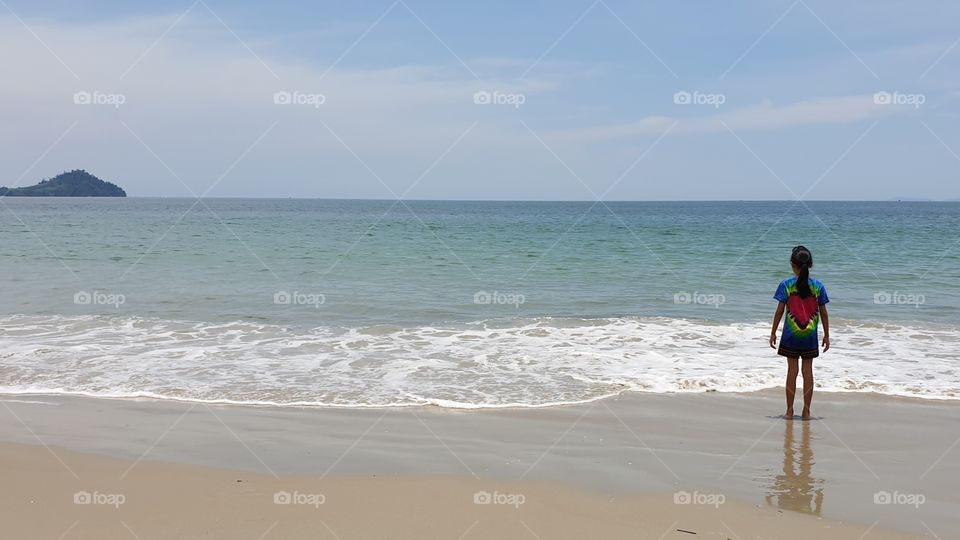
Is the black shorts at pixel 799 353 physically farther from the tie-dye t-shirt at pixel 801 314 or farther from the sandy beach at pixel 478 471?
the sandy beach at pixel 478 471

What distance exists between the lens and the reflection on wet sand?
4.98 meters

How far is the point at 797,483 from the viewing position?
5398mm

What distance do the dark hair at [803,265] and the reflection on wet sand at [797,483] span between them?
1.59 metres

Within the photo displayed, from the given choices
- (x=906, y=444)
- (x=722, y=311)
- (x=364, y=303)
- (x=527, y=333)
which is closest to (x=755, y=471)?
(x=906, y=444)

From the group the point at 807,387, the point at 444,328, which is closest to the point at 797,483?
the point at 807,387

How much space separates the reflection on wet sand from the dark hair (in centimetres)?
159

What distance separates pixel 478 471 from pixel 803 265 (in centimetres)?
389

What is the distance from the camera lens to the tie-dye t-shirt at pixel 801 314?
7398mm

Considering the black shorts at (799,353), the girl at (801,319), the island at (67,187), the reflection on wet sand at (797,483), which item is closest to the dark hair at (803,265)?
the girl at (801,319)

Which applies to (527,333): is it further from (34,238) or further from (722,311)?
(34,238)

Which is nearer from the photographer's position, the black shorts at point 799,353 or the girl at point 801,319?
the girl at point 801,319

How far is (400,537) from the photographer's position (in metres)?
4.40

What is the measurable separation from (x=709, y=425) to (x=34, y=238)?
33938mm

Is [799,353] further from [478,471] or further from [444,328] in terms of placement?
→ [444,328]
